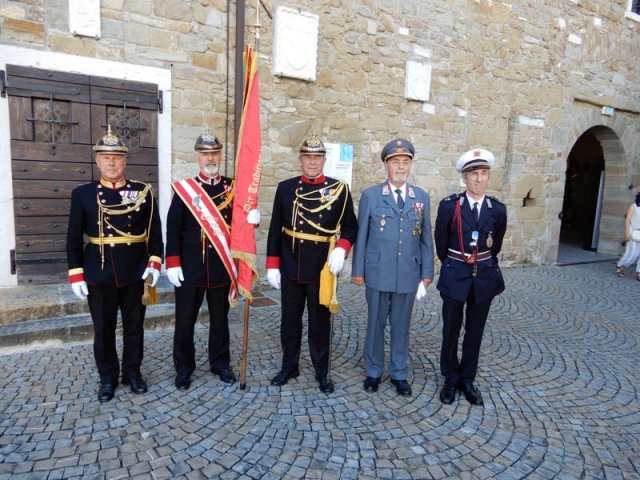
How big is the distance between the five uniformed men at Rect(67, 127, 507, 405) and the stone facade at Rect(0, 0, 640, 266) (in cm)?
246

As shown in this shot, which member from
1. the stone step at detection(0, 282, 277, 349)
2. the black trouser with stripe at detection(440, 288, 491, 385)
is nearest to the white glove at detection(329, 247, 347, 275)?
the black trouser with stripe at detection(440, 288, 491, 385)

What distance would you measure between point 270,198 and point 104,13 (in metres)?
2.85

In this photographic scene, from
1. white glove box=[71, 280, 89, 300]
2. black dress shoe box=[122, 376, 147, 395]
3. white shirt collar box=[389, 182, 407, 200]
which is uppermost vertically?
white shirt collar box=[389, 182, 407, 200]

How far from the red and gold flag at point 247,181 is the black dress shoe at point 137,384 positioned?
3.25 feet

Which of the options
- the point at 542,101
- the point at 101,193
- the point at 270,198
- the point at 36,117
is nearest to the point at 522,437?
the point at 101,193

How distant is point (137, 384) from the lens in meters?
3.38

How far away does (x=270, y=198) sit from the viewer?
6348mm

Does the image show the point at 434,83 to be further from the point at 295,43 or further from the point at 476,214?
the point at 476,214

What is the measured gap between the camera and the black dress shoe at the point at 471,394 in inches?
134

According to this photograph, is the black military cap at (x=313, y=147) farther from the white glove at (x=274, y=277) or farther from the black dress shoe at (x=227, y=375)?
the black dress shoe at (x=227, y=375)

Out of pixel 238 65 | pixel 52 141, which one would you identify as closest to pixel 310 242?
pixel 52 141

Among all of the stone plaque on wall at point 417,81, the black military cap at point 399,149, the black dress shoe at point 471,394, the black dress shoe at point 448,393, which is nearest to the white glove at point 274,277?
the black military cap at point 399,149

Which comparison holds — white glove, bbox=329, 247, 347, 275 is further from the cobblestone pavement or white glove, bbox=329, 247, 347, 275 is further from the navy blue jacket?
the cobblestone pavement

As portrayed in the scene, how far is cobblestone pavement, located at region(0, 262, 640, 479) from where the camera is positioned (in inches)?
103
